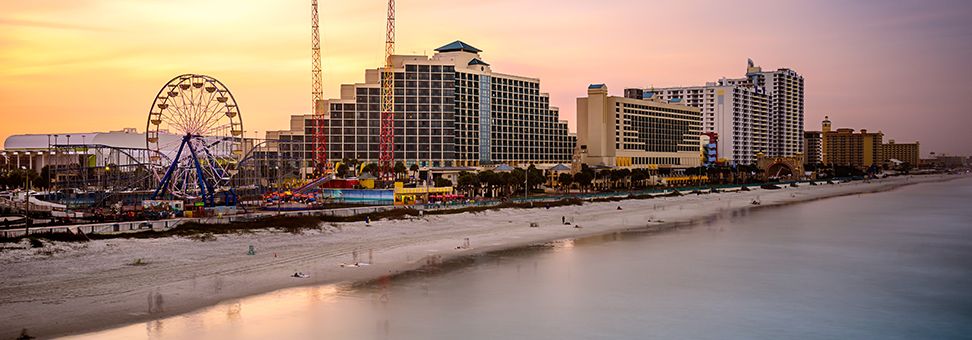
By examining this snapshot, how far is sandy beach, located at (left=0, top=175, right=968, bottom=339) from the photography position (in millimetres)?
32812

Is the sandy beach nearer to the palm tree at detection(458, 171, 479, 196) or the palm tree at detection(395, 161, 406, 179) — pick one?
the palm tree at detection(458, 171, 479, 196)

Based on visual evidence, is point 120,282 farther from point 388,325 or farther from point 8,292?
point 388,325

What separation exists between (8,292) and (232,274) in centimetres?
1055

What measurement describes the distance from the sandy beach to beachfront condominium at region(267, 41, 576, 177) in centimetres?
6857

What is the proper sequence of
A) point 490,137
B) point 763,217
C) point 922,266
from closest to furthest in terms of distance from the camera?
point 922,266, point 763,217, point 490,137

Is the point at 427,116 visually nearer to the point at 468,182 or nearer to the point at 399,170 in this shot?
the point at 399,170

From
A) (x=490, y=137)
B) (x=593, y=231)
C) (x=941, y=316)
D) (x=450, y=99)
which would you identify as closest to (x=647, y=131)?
(x=490, y=137)

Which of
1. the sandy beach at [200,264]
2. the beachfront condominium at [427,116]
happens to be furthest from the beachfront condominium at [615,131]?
the sandy beach at [200,264]

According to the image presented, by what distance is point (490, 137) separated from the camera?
498 feet

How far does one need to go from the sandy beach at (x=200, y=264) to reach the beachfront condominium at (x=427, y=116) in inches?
2700

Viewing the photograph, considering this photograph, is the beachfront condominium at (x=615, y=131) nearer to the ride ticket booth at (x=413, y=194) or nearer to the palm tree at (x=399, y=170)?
the palm tree at (x=399, y=170)

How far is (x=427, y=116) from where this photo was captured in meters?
142

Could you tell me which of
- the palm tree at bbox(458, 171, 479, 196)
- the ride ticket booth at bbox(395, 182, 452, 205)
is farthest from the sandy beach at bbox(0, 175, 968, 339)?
the palm tree at bbox(458, 171, 479, 196)

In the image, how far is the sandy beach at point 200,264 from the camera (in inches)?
1292
